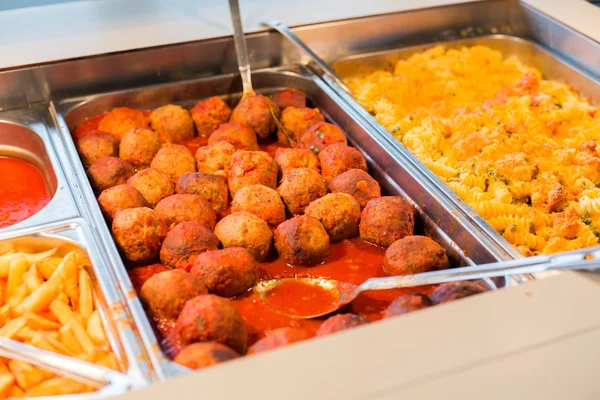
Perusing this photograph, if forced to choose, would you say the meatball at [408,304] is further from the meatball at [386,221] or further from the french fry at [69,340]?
the french fry at [69,340]

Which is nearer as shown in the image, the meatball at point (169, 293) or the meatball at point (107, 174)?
the meatball at point (169, 293)

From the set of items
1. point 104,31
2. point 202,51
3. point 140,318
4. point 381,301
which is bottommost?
point 381,301

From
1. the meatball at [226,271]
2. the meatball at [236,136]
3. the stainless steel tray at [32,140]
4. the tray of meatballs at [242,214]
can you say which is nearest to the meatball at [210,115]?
the tray of meatballs at [242,214]

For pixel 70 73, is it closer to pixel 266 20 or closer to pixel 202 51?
pixel 202 51

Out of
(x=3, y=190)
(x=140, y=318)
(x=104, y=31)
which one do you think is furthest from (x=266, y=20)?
(x=140, y=318)

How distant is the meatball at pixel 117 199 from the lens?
2727mm

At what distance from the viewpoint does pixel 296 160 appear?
312 centimetres

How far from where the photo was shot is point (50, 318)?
2305mm

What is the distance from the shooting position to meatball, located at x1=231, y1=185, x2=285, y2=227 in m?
2.77

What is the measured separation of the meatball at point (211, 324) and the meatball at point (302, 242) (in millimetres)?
532

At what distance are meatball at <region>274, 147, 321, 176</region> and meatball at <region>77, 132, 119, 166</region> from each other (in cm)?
82

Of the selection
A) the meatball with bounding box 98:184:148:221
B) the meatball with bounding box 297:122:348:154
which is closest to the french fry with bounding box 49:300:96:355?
the meatball with bounding box 98:184:148:221

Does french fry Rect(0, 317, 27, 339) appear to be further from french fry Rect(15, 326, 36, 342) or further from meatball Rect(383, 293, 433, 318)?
meatball Rect(383, 293, 433, 318)

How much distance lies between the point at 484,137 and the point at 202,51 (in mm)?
1625
